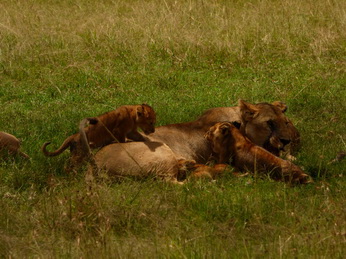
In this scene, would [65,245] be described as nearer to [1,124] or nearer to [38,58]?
[1,124]

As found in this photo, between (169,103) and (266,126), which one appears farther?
(169,103)

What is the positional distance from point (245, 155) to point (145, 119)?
1152 mm

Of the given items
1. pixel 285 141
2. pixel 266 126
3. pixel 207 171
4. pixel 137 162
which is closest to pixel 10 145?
pixel 137 162

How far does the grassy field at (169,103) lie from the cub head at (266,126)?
371 mm

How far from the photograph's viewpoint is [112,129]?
700 cm

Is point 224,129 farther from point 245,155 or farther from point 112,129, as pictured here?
point 112,129

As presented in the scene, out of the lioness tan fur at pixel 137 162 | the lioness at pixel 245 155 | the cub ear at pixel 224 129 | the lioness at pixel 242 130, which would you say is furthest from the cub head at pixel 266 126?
the lioness tan fur at pixel 137 162

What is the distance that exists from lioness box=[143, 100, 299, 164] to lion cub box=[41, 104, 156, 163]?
186 mm

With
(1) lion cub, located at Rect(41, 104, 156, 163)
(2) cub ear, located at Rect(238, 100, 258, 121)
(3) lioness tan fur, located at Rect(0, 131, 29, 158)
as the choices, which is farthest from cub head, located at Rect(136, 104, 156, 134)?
(3) lioness tan fur, located at Rect(0, 131, 29, 158)

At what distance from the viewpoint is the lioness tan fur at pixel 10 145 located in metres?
6.96

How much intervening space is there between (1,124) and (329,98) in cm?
353

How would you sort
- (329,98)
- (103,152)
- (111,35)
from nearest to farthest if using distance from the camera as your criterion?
(103,152), (329,98), (111,35)

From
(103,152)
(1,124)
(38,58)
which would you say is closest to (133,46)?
(38,58)

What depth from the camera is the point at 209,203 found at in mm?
5707
